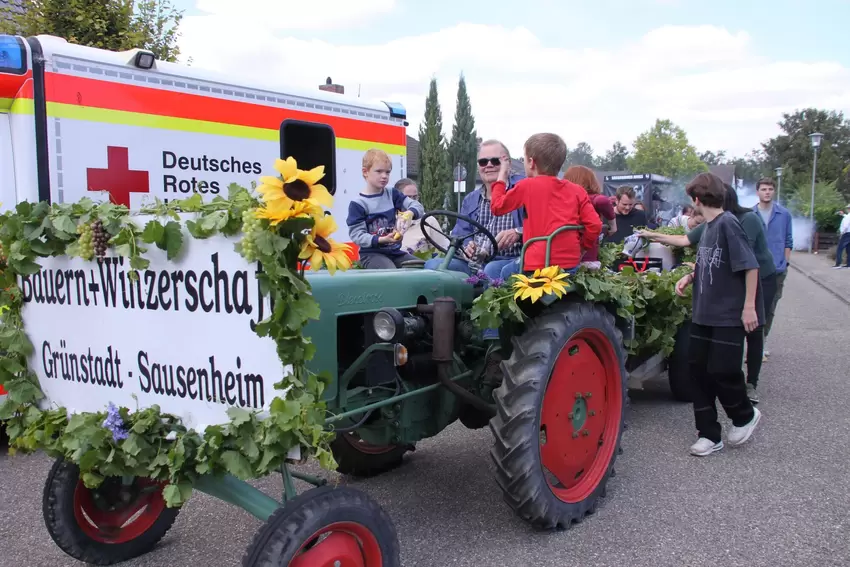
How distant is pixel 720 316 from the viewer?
4.50 metres

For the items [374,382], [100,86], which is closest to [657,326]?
[374,382]

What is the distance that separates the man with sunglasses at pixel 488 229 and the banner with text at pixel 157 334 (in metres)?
1.59

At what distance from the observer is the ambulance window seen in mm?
7342

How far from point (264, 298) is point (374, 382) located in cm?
97

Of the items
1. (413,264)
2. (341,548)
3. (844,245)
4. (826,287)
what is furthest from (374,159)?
(844,245)

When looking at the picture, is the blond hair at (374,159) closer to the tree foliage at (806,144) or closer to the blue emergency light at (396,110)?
the blue emergency light at (396,110)

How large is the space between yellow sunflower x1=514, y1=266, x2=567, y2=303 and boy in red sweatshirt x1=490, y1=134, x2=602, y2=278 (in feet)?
0.70

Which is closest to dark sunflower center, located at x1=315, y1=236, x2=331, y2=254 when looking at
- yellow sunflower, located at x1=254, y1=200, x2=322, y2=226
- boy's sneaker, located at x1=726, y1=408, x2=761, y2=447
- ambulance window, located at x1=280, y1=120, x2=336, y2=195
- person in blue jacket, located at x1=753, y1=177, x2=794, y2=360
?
yellow sunflower, located at x1=254, y1=200, x2=322, y2=226

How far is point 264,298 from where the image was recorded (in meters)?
2.27

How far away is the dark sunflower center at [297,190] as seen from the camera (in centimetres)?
220

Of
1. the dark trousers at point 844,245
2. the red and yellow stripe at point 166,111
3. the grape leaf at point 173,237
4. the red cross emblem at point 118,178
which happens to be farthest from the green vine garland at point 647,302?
the dark trousers at point 844,245

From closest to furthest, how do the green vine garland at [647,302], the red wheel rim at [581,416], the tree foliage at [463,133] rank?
the red wheel rim at [581,416] < the green vine garland at [647,302] < the tree foliage at [463,133]

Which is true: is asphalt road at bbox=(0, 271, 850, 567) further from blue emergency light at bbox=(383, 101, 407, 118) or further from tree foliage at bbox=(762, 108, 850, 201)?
tree foliage at bbox=(762, 108, 850, 201)

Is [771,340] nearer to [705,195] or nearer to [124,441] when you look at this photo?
[705,195]
